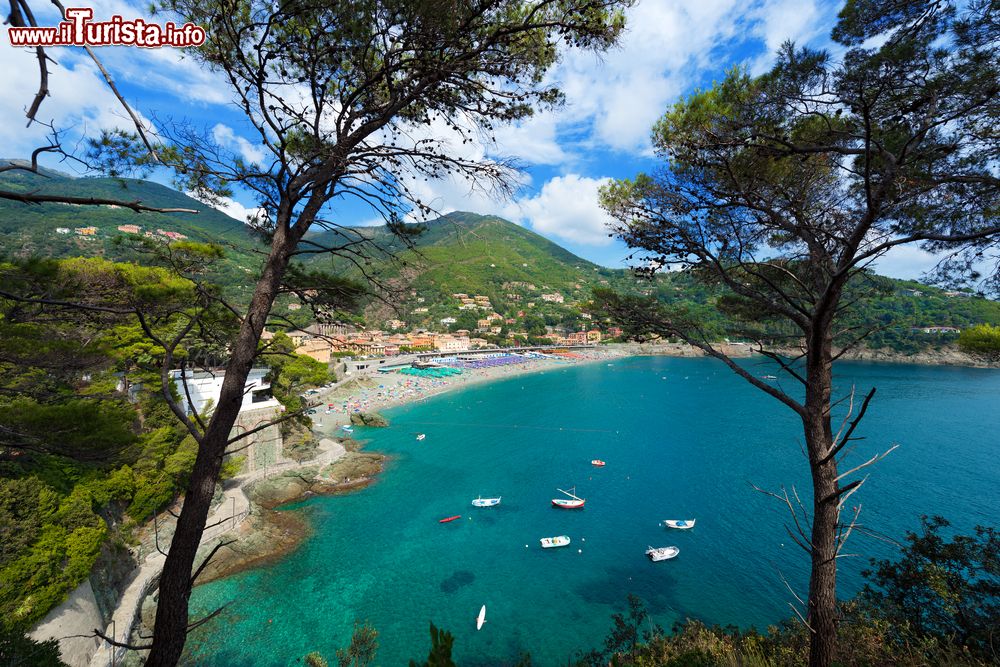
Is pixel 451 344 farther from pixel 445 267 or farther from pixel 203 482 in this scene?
pixel 203 482

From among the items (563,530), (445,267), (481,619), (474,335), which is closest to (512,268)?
(445,267)

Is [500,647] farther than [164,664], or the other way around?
[500,647]

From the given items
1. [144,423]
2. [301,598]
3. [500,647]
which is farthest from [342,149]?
[144,423]

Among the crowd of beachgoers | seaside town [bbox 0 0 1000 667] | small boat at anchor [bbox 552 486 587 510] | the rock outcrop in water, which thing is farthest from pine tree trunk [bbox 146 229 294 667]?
the rock outcrop in water

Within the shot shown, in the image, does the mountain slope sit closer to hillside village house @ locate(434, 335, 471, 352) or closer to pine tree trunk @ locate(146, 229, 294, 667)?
hillside village house @ locate(434, 335, 471, 352)

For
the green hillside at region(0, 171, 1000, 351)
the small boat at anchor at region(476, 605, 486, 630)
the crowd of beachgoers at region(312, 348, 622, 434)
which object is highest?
the green hillside at region(0, 171, 1000, 351)

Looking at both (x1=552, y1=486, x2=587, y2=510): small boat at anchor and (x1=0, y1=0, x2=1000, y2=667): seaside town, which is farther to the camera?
(x1=552, y1=486, x2=587, y2=510): small boat at anchor

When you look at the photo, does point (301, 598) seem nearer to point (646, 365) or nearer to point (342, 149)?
point (342, 149)

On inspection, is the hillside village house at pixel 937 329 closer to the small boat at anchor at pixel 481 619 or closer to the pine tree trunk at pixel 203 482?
the small boat at anchor at pixel 481 619
